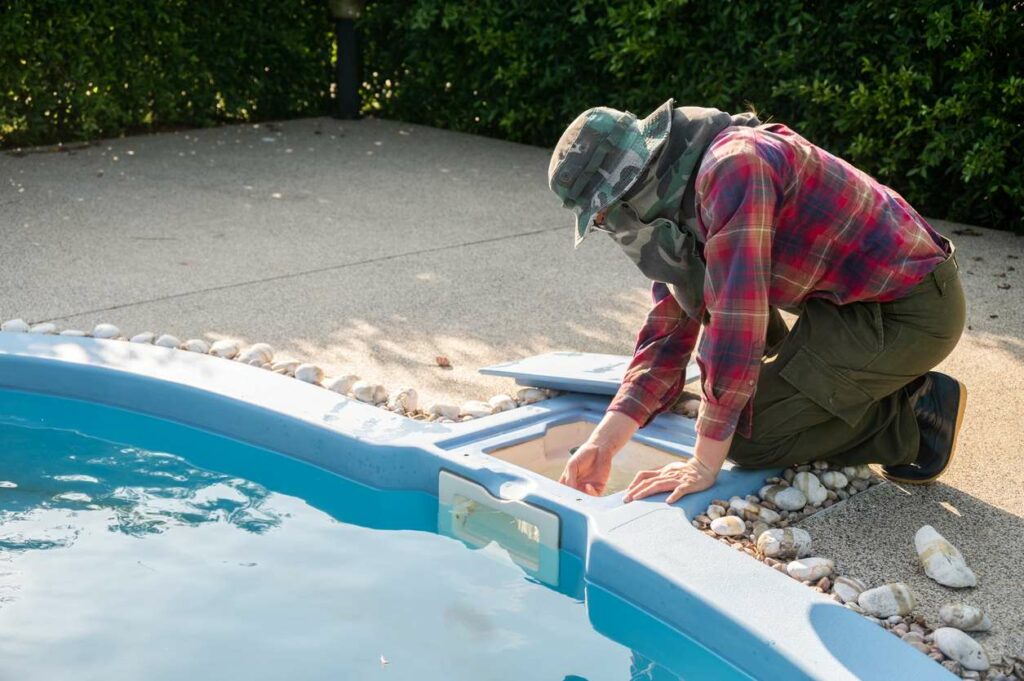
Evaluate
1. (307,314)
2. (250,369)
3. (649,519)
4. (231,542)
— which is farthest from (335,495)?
(307,314)

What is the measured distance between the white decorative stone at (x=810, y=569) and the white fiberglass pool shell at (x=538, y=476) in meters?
0.14

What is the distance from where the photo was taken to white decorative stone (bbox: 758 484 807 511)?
3045mm

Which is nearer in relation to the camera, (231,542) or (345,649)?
(345,649)

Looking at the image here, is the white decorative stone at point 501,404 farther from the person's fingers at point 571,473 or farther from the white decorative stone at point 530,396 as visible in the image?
the person's fingers at point 571,473

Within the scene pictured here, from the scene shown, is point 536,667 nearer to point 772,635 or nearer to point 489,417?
point 772,635

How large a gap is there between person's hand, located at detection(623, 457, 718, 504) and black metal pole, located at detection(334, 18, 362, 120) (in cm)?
614

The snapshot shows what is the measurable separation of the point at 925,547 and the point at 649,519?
24.7 inches

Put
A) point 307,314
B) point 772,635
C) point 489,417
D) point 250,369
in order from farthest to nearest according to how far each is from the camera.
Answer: point 307,314
point 250,369
point 489,417
point 772,635

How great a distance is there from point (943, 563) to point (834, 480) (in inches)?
19.8

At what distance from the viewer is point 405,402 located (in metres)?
3.62

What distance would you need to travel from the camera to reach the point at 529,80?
775 centimetres

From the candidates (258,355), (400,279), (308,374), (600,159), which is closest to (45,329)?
(258,355)

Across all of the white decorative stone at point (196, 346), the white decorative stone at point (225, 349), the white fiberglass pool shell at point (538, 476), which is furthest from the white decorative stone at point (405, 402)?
the white decorative stone at point (196, 346)

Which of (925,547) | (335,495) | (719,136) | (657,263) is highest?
(719,136)
